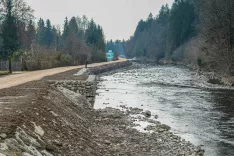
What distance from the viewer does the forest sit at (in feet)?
131

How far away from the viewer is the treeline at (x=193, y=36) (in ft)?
131

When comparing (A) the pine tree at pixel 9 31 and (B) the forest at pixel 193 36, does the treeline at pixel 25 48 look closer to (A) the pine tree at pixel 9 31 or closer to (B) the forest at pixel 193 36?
(A) the pine tree at pixel 9 31

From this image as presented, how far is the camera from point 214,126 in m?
15.8

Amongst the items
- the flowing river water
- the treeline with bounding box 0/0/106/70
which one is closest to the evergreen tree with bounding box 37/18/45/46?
the treeline with bounding box 0/0/106/70

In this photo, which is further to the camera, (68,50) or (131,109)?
(68,50)

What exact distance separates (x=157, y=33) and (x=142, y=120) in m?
116

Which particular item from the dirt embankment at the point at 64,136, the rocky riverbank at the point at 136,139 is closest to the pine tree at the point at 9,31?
the rocky riverbank at the point at 136,139

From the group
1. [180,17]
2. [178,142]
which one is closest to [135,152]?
[178,142]

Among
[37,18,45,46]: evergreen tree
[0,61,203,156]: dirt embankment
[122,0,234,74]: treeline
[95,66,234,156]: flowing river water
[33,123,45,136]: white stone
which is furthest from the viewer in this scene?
[37,18,45,46]: evergreen tree

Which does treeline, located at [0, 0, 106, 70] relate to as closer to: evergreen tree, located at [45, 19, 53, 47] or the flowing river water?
the flowing river water

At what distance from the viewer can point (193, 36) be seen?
293 ft

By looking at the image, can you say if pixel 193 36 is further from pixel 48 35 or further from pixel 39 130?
pixel 39 130

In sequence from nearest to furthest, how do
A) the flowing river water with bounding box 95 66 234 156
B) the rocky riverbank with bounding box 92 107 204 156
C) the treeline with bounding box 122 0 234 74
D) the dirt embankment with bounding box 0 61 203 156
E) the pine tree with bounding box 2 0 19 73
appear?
the dirt embankment with bounding box 0 61 203 156
the rocky riverbank with bounding box 92 107 204 156
the flowing river water with bounding box 95 66 234 156
the treeline with bounding box 122 0 234 74
the pine tree with bounding box 2 0 19 73

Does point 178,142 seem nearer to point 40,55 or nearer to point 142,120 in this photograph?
point 142,120
